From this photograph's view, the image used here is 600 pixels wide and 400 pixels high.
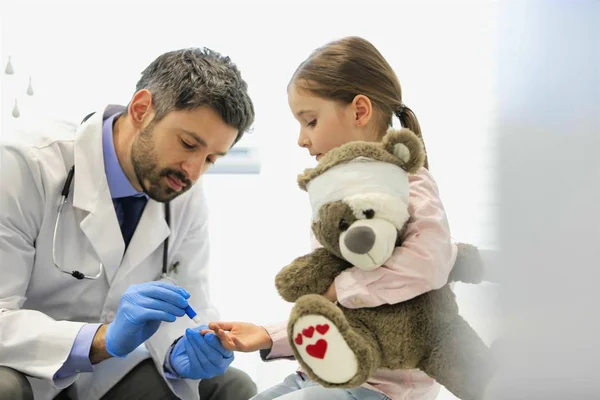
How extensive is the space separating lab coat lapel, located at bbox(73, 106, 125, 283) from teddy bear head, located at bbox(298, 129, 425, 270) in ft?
2.05

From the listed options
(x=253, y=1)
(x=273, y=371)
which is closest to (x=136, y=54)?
(x=253, y=1)

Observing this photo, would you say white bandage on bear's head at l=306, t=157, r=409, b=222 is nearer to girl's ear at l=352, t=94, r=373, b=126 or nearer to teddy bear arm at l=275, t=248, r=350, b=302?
teddy bear arm at l=275, t=248, r=350, b=302

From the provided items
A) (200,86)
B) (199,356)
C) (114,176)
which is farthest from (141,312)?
(200,86)

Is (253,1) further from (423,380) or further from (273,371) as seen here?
(423,380)

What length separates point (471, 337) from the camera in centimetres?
59

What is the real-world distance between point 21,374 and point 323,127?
706 mm

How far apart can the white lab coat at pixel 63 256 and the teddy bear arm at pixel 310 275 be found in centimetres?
57

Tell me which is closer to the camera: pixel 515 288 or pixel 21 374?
pixel 515 288

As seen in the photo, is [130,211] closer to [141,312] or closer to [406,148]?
[141,312]

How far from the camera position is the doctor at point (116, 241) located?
3.55ft

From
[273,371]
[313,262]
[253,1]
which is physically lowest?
[273,371]

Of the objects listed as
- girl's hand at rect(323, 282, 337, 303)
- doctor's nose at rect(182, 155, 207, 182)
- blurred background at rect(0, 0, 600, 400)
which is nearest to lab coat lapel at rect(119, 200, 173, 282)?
doctor's nose at rect(182, 155, 207, 182)

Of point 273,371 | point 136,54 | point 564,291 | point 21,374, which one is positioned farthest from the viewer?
point 136,54

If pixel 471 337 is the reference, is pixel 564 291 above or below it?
above
